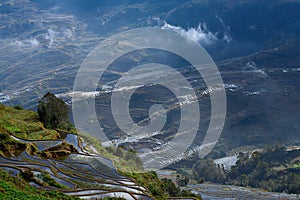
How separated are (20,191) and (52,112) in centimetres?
1798

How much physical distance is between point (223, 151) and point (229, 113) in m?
39.6

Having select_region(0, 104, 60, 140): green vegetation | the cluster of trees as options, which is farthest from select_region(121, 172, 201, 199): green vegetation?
the cluster of trees

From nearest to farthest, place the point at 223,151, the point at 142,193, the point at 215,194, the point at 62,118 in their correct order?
the point at 142,193, the point at 62,118, the point at 215,194, the point at 223,151

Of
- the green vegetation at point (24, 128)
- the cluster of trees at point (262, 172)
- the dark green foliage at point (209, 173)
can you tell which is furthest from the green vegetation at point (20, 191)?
the dark green foliage at point (209, 173)

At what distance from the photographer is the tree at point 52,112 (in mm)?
35406

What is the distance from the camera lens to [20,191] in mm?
18562

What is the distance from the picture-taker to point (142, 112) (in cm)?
17012

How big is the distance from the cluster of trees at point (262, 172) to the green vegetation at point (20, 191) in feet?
215

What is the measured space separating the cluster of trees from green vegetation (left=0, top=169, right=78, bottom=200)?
215ft

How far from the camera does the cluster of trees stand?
80375 millimetres

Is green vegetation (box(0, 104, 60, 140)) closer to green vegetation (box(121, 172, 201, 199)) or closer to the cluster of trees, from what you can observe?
green vegetation (box(121, 172, 201, 199))

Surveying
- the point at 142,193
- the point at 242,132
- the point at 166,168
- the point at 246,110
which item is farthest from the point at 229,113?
the point at 142,193

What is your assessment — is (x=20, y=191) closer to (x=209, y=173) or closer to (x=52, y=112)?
(x=52, y=112)

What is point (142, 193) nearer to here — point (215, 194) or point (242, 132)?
point (215, 194)
